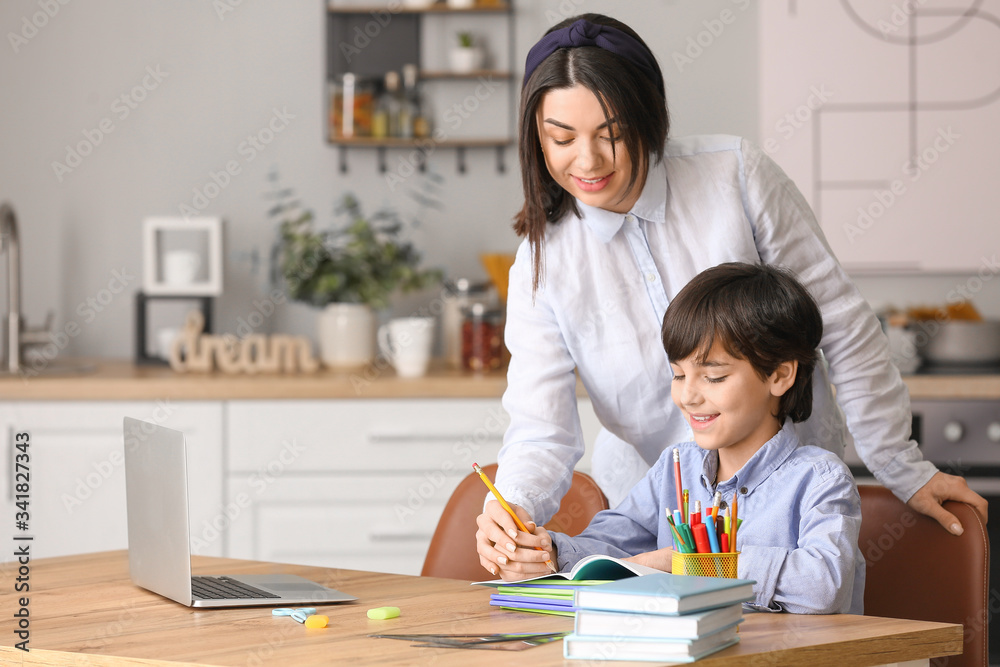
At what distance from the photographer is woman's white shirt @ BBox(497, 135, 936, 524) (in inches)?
56.1

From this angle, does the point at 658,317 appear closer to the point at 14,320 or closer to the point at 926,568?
the point at 926,568

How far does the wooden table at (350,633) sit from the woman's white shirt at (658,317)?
27 centimetres

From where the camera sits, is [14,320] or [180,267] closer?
[14,320]

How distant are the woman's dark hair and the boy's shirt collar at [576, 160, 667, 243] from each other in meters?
0.03

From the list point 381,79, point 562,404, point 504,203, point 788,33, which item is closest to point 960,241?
point 788,33

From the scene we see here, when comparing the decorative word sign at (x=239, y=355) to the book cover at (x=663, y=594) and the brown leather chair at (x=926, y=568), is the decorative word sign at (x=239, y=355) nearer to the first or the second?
the brown leather chair at (x=926, y=568)

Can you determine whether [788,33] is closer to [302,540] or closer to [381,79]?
[381,79]

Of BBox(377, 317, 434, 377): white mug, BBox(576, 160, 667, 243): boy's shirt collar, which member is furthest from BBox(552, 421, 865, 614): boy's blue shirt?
BBox(377, 317, 434, 377): white mug

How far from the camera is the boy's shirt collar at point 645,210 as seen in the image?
4.76 feet

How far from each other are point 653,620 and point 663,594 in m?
0.03

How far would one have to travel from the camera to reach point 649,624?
903mm

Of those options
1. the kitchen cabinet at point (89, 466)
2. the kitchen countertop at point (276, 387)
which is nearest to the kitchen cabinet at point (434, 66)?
the kitchen countertop at point (276, 387)

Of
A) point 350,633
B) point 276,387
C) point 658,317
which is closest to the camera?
point 350,633

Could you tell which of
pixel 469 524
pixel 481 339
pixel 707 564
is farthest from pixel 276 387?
pixel 707 564
